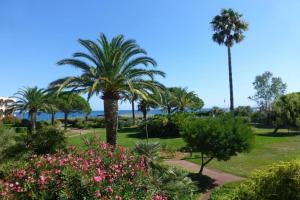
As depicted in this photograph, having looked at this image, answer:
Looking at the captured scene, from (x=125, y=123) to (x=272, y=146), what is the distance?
30.1m

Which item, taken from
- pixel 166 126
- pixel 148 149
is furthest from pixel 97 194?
pixel 166 126

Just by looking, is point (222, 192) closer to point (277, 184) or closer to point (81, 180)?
point (277, 184)

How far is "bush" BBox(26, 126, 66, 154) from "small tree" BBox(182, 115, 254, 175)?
25.2 ft

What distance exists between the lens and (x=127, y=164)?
10414 millimetres

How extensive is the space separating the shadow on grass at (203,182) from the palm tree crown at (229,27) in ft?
104

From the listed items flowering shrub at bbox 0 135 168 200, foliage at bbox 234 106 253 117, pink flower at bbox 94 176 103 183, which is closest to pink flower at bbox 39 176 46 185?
flowering shrub at bbox 0 135 168 200

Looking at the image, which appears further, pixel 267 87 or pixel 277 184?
pixel 267 87

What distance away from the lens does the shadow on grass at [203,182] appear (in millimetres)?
20330

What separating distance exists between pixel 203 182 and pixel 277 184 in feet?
43.1

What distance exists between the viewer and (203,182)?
21.3m

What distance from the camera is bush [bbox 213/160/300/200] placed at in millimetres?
8273

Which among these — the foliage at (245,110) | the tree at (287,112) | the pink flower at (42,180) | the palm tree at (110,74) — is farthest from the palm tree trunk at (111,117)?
the foliage at (245,110)

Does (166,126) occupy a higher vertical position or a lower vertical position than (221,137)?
higher

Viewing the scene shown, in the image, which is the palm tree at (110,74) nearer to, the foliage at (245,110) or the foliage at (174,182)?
the foliage at (174,182)
